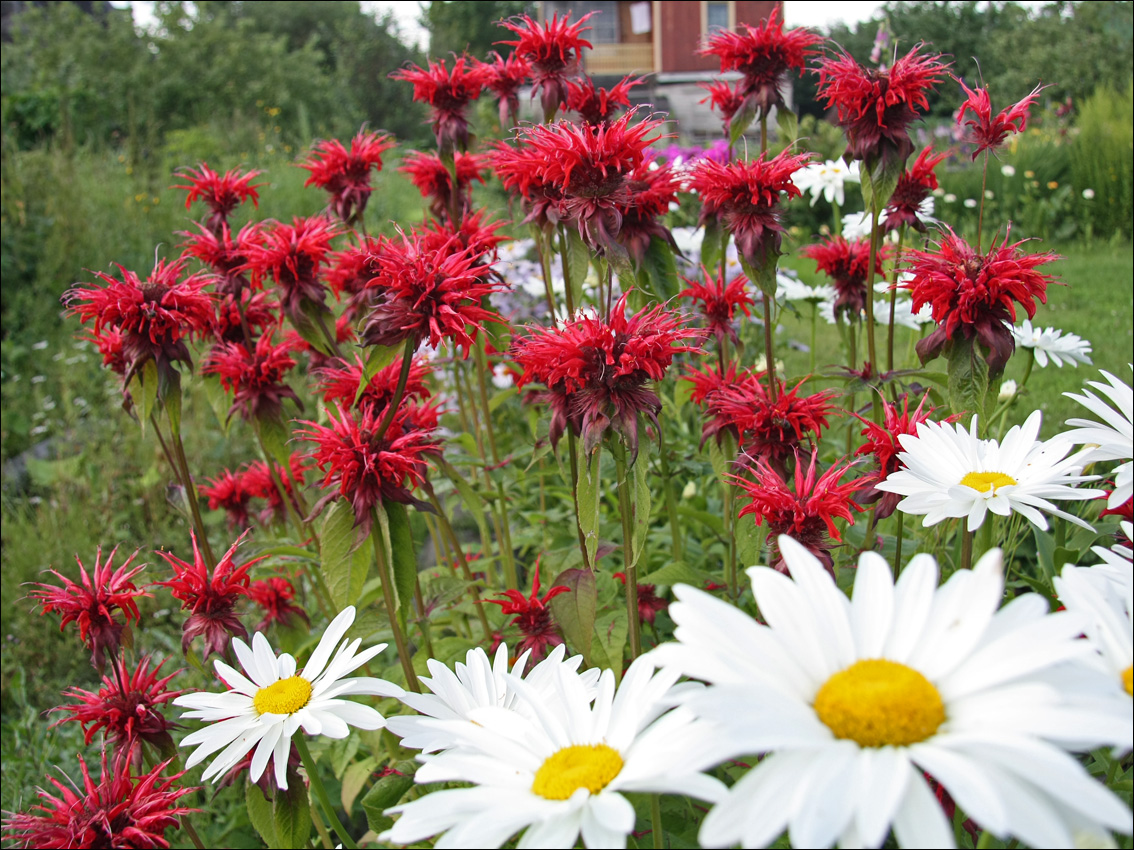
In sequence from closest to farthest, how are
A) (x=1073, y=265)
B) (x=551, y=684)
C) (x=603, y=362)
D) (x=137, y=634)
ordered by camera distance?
(x=551, y=684) < (x=603, y=362) < (x=137, y=634) < (x=1073, y=265)

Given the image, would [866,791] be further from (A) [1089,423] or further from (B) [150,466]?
(B) [150,466]

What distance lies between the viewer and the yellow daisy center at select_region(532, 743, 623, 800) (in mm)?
626

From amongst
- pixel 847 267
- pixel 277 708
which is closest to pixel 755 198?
pixel 847 267

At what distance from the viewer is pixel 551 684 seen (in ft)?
2.77

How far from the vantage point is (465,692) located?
2.87 ft

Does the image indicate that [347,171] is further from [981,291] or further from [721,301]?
[981,291]

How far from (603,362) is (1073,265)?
6460 mm

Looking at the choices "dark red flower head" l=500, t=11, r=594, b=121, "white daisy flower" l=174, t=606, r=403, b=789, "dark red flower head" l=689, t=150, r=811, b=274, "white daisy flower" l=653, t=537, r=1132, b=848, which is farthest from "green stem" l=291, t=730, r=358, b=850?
"dark red flower head" l=500, t=11, r=594, b=121

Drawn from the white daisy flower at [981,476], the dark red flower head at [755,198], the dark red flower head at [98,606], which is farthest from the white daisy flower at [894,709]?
the dark red flower head at [98,606]

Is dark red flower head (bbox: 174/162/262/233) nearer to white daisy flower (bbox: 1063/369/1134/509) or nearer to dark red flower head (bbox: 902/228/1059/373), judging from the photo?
dark red flower head (bbox: 902/228/1059/373)

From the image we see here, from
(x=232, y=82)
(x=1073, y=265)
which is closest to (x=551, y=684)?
(x=1073, y=265)

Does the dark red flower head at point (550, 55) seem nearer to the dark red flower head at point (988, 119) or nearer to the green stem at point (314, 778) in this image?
the dark red flower head at point (988, 119)

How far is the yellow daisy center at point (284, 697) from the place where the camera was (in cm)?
98

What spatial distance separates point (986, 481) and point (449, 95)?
5.26ft
